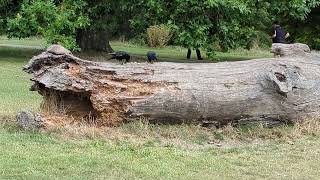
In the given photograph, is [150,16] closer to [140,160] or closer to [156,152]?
[156,152]

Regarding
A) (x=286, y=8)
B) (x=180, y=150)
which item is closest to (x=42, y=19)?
(x=286, y=8)

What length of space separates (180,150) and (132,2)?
13559mm

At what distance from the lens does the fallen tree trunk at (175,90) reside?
28.3 ft

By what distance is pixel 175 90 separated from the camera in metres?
8.80

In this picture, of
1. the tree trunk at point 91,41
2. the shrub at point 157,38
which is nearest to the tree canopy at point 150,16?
the tree trunk at point 91,41

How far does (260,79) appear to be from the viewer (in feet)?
30.0

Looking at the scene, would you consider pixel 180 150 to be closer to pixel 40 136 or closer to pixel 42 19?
pixel 40 136

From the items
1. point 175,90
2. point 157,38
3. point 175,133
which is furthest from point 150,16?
point 157,38

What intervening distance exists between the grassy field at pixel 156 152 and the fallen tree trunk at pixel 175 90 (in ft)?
0.73

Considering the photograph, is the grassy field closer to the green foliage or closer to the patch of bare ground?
the patch of bare ground

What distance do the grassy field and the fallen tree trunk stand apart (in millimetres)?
224

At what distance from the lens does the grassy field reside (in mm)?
6648

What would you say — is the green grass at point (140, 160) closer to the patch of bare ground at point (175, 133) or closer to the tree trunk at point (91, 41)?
the patch of bare ground at point (175, 133)

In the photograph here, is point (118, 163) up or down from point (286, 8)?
down
